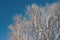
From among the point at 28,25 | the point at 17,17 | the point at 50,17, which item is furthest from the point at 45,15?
the point at 17,17

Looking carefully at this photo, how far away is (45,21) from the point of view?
14.4m

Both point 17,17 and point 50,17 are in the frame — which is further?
point 17,17

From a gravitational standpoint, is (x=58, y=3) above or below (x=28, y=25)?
above

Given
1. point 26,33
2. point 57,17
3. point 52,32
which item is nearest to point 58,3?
point 57,17

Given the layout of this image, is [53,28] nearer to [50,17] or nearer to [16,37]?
[50,17]

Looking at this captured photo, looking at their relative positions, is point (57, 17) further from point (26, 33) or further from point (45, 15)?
point (26, 33)

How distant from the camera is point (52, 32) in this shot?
46.2 ft

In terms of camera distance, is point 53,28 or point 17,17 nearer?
point 53,28

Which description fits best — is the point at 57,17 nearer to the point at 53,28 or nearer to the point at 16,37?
the point at 53,28

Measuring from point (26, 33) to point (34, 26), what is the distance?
28.9 inches

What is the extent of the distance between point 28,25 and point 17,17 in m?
1.31

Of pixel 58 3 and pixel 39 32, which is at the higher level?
pixel 58 3

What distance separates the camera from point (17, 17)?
15805mm

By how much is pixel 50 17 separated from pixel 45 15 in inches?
13.0
